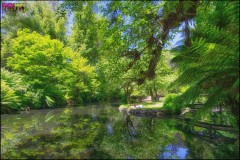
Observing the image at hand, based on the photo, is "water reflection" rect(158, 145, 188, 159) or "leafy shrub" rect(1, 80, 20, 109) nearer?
"water reflection" rect(158, 145, 188, 159)

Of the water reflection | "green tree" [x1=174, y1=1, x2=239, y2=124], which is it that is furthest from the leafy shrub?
"green tree" [x1=174, y1=1, x2=239, y2=124]

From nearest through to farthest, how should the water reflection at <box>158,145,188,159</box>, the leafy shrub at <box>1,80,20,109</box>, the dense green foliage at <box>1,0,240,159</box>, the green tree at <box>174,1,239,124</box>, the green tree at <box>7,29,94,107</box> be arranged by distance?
the green tree at <box>174,1,239,124</box>, the dense green foliage at <box>1,0,240,159</box>, the water reflection at <box>158,145,188,159</box>, the leafy shrub at <box>1,80,20,109</box>, the green tree at <box>7,29,94,107</box>

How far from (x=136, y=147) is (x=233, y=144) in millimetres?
2549

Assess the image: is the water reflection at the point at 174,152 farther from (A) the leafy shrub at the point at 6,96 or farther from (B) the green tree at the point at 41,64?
(B) the green tree at the point at 41,64

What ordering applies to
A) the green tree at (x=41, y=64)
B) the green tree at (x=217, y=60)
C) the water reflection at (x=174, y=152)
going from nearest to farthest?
1. the green tree at (x=217, y=60)
2. the water reflection at (x=174, y=152)
3. the green tree at (x=41, y=64)

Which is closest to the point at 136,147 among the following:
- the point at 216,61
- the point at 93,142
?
the point at 93,142

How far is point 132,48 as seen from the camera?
6.97m

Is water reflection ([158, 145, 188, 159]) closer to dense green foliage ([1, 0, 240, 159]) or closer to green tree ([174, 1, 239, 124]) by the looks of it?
dense green foliage ([1, 0, 240, 159])

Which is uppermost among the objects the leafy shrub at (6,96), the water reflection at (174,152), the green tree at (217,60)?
the green tree at (217,60)

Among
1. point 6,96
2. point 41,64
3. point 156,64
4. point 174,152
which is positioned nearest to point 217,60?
point 174,152

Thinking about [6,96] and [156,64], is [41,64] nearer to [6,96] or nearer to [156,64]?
[6,96]

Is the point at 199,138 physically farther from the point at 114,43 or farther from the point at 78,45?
the point at 78,45

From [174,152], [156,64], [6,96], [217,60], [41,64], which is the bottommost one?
[174,152]

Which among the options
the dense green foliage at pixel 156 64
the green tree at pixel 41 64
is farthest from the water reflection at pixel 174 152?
the green tree at pixel 41 64
